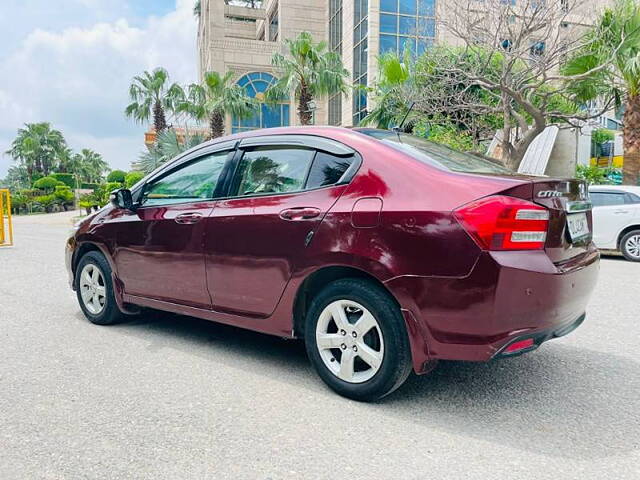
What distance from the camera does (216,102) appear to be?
27.1 metres

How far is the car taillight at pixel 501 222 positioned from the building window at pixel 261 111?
39.5 metres

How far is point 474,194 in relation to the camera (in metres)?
2.78

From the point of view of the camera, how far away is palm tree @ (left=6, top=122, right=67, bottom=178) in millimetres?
66438

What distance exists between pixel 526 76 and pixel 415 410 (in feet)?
41.0

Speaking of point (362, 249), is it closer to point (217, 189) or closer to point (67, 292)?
point (217, 189)

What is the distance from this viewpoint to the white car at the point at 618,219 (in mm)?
10047

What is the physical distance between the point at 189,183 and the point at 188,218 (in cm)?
36

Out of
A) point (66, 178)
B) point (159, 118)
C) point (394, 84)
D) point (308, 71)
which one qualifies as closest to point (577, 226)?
point (394, 84)

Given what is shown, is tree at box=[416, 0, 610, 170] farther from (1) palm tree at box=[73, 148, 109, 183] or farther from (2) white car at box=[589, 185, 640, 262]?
(1) palm tree at box=[73, 148, 109, 183]

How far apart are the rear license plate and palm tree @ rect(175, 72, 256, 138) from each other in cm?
2498

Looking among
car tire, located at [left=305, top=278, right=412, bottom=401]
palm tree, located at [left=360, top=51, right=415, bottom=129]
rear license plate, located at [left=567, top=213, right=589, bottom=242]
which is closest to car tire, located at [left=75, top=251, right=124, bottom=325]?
car tire, located at [left=305, top=278, right=412, bottom=401]

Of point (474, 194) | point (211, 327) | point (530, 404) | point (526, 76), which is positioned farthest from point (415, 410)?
point (526, 76)

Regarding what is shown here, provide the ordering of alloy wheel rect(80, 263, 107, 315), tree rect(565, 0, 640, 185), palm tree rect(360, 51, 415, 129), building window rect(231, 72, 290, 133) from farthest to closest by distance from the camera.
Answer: building window rect(231, 72, 290, 133) < palm tree rect(360, 51, 415, 129) < tree rect(565, 0, 640, 185) < alloy wheel rect(80, 263, 107, 315)

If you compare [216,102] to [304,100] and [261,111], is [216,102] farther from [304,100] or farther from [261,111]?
[261,111]
